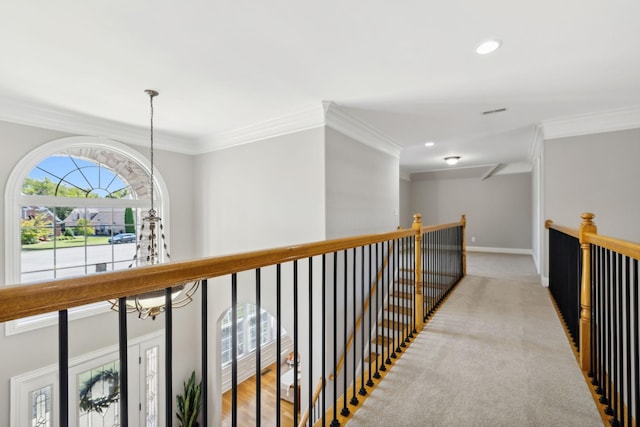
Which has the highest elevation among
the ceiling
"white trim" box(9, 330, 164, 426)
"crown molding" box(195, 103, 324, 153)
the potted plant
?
the ceiling

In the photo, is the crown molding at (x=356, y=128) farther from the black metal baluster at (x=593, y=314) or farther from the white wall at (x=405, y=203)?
the white wall at (x=405, y=203)

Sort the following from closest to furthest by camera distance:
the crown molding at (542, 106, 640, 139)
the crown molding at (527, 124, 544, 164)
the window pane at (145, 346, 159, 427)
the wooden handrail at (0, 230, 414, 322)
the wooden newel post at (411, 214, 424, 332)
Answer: the wooden handrail at (0, 230, 414, 322), the wooden newel post at (411, 214, 424, 332), the crown molding at (542, 106, 640, 139), the crown molding at (527, 124, 544, 164), the window pane at (145, 346, 159, 427)

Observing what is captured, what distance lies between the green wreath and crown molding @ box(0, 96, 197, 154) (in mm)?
3104

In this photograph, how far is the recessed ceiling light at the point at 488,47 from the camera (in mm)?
1998

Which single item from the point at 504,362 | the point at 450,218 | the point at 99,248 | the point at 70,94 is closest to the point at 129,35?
the point at 70,94

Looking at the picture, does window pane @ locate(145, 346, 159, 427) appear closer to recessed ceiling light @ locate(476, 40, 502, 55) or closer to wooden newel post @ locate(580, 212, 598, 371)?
wooden newel post @ locate(580, 212, 598, 371)

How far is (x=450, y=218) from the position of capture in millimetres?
8094

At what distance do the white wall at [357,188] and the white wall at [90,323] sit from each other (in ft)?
8.73

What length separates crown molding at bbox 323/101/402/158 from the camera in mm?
3211

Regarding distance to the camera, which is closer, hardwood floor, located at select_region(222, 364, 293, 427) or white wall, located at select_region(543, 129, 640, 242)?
white wall, located at select_region(543, 129, 640, 242)

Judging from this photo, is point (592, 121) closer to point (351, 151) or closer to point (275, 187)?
point (351, 151)

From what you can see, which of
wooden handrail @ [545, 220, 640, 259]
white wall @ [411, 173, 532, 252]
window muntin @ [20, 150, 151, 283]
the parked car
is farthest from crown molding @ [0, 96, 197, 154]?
white wall @ [411, 173, 532, 252]

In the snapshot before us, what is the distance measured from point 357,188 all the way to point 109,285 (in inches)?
131

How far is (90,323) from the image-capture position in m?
3.55
